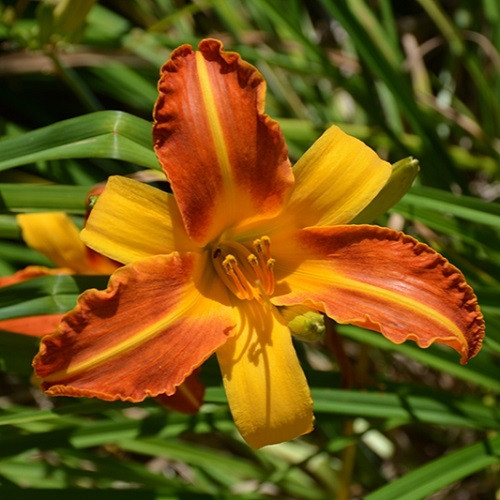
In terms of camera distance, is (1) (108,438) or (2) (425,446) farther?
(2) (425,446)

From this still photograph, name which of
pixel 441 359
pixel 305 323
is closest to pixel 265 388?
pixel 305 323

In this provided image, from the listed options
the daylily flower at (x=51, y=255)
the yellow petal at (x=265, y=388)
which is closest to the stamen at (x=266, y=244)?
the yellow petal at (x=265, y=388)

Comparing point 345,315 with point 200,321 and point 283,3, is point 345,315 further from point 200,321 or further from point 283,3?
point 283,3

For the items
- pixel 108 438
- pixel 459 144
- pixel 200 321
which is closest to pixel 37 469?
pixel 108 438

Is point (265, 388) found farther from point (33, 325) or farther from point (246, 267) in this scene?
point (33, 325)

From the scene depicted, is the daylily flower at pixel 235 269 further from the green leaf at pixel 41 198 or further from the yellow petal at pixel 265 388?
the green leaf at pixel 41 198

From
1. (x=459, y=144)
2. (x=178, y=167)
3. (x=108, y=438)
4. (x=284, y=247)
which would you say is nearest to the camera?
(x=178, y=167)
